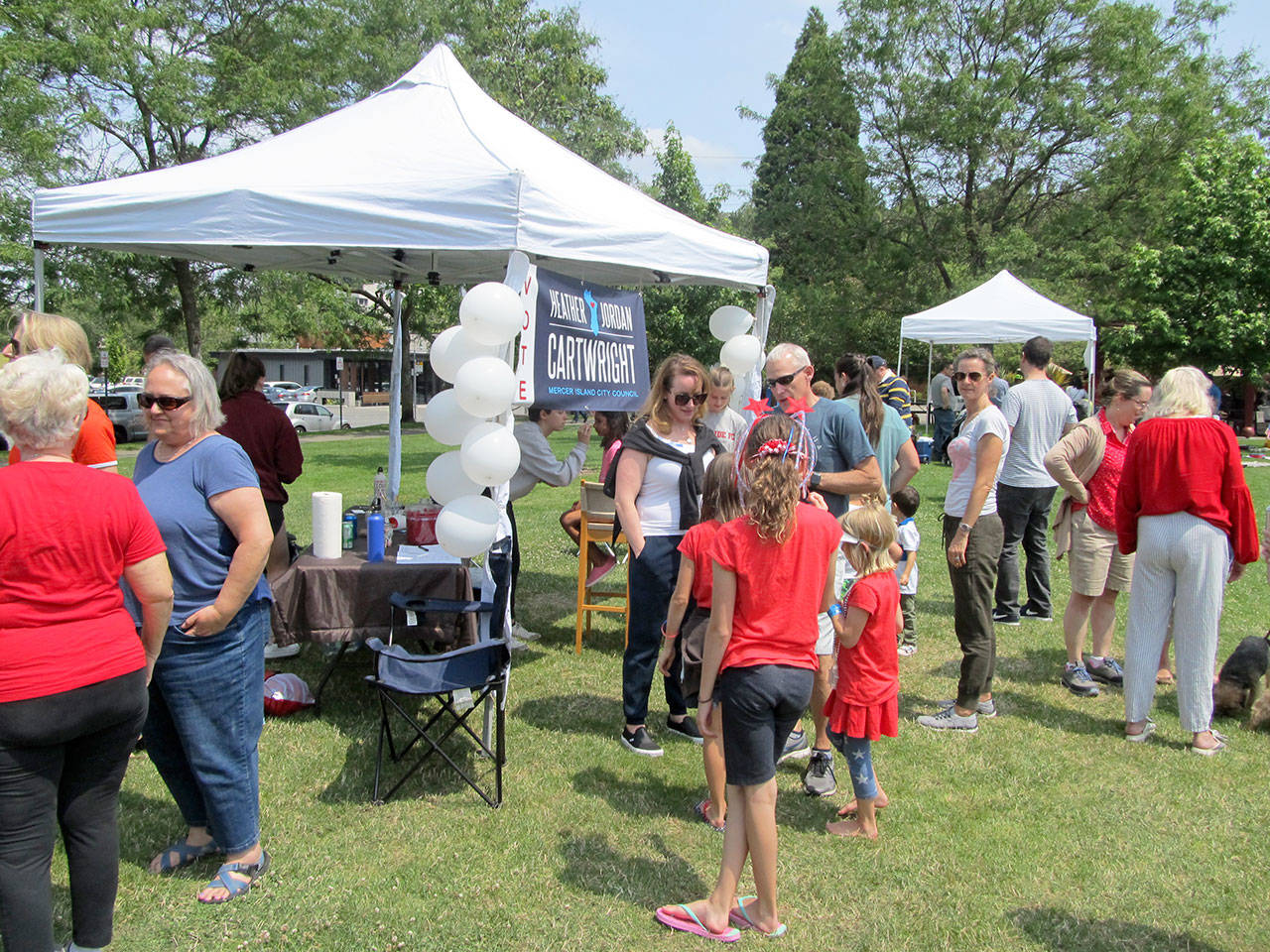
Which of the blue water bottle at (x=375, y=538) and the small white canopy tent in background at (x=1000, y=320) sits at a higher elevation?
the small white canopy tent in background at (x=1000, y=320)

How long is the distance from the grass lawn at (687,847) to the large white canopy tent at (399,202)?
221 centimetres

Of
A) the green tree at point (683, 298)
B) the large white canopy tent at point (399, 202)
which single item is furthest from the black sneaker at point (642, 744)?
the green tree at point (683, 298)

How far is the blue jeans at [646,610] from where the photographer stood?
381 centimetres

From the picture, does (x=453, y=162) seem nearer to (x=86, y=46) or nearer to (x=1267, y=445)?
(x=86, y=46)

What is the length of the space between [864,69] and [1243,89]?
420 inches

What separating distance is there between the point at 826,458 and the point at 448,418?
164cm

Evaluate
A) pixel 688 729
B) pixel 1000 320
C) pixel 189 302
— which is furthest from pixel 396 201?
pixel 189 302

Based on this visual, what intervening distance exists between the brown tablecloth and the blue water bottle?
11 centimetres

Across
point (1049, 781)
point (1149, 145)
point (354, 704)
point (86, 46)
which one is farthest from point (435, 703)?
point (1149, 145)

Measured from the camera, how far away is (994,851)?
321 cm

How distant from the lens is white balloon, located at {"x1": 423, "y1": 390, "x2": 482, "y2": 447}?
3932 millimetres

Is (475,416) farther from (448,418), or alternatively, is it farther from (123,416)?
(123,416)

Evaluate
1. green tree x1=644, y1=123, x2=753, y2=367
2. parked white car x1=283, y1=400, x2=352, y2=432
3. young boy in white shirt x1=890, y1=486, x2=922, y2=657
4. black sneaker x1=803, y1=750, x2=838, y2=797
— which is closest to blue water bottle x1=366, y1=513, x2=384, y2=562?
black sneaker x1=803, y1=750, x2=838, y2=797

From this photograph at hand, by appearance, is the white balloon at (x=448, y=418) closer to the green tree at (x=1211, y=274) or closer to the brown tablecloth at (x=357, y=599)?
the brown tablecloth at (x=357, y=599)
